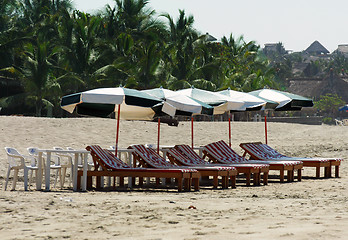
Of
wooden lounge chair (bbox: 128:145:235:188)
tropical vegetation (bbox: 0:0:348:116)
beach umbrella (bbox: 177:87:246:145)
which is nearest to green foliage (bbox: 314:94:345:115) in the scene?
tropical vegetation (bbox: 0:0:348:116)

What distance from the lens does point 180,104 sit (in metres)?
11.9

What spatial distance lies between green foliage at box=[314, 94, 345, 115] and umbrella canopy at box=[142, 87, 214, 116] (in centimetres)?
5916

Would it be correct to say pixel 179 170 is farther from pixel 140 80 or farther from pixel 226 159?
pixel 140 80


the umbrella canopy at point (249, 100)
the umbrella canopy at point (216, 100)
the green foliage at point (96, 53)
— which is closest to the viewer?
the umbrella canopy at point (216, 100)

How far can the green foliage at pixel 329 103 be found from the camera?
229 feet

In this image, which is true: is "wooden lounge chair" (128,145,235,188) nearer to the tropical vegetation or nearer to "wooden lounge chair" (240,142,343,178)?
"wooden lounge chair" (240,142,343,178)

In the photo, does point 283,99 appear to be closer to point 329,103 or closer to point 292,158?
point 292,158

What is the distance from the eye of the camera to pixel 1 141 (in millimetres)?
17359

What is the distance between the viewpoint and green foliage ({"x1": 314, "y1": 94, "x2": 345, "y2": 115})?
69812 mm

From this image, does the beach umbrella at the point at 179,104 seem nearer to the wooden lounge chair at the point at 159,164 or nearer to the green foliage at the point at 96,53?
the wooden lounge chair at the point at 159,164

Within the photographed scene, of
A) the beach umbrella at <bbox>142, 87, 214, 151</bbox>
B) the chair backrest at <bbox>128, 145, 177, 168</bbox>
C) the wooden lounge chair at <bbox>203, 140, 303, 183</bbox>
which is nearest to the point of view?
the chair backrest at <bbox>128, 145, 177, 168</bbox>

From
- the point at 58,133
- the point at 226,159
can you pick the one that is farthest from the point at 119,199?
the point at 58,133

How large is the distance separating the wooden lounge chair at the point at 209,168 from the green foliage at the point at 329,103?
59.3m

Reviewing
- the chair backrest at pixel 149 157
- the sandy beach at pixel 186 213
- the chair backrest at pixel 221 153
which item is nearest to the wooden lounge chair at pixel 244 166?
the sandy beach at pixel 186 213
